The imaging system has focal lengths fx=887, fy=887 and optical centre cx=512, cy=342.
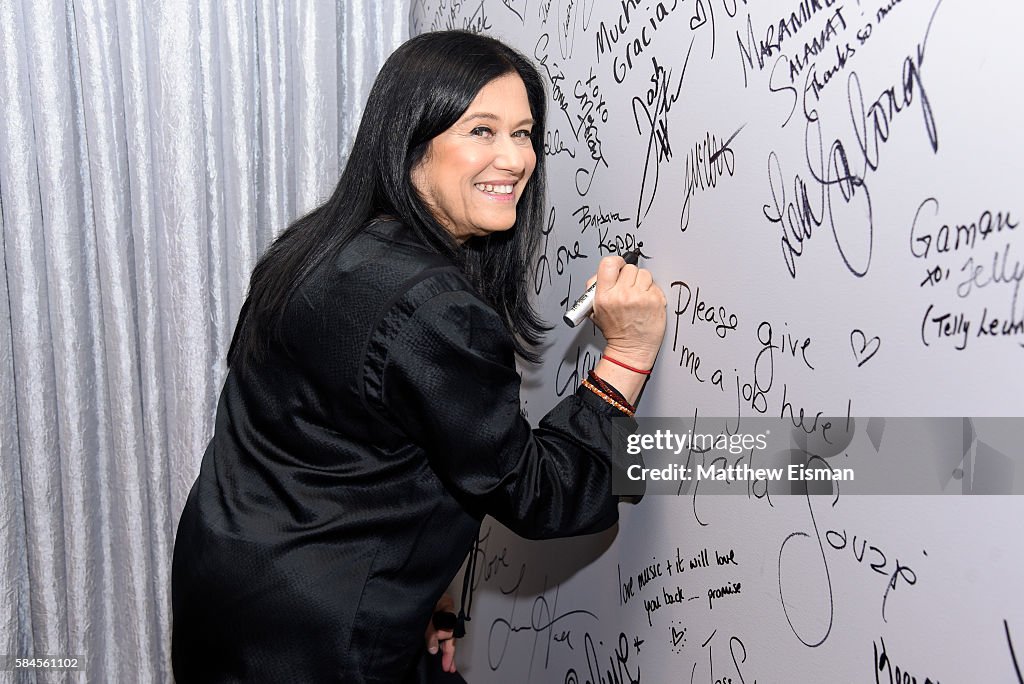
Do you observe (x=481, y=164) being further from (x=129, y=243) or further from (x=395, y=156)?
(x=129, y=243)

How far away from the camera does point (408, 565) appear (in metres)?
0.91

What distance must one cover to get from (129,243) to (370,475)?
931 millimetres

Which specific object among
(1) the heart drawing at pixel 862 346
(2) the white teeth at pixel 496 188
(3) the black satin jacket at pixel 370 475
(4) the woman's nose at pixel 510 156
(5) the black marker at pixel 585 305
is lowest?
(3) the black satin jacket at pixel 370 475

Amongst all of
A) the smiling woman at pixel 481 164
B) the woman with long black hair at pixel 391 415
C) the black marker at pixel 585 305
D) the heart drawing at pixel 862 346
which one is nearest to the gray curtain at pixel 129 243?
the woman with long black hair at pixel 391 415

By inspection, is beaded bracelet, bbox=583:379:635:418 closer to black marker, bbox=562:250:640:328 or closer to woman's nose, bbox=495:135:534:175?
black marker, bbox=562:250:640:328

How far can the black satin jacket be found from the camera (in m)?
0.81

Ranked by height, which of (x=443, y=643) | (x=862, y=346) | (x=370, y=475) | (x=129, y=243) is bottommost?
(x=443, y=643)

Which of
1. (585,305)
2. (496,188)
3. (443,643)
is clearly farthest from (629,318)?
(443,643)

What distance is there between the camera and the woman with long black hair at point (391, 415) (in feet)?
2.68
